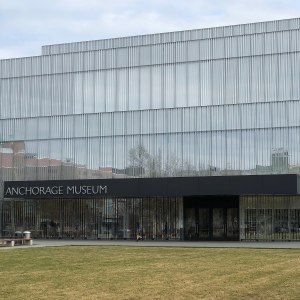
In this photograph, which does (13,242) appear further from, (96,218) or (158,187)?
(96,218)

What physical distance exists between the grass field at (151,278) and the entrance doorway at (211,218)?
2151 centimetres

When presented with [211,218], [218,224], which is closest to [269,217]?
[218,224]

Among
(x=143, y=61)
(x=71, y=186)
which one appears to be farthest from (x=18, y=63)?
(x=71, y=186)

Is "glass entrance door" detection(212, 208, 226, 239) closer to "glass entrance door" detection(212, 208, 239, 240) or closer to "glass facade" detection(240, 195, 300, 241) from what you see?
"glass entrance door" detection(212, 208, 239, 240)

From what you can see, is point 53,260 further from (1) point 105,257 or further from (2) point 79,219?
(2) point 79,219

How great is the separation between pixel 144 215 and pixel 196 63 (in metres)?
12.9

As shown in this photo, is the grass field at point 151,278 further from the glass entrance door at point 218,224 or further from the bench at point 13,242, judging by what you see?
the glass entrance door at point 218,224

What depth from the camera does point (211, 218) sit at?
48.5 meters

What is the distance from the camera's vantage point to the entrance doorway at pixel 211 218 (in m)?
47.8

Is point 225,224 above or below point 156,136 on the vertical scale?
below

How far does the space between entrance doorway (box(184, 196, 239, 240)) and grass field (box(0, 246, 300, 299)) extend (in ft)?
70.6

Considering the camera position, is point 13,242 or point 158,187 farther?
point 158,187

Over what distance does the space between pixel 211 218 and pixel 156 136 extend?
25.9 ft

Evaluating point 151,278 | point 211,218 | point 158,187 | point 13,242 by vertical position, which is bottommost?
point 151,278
